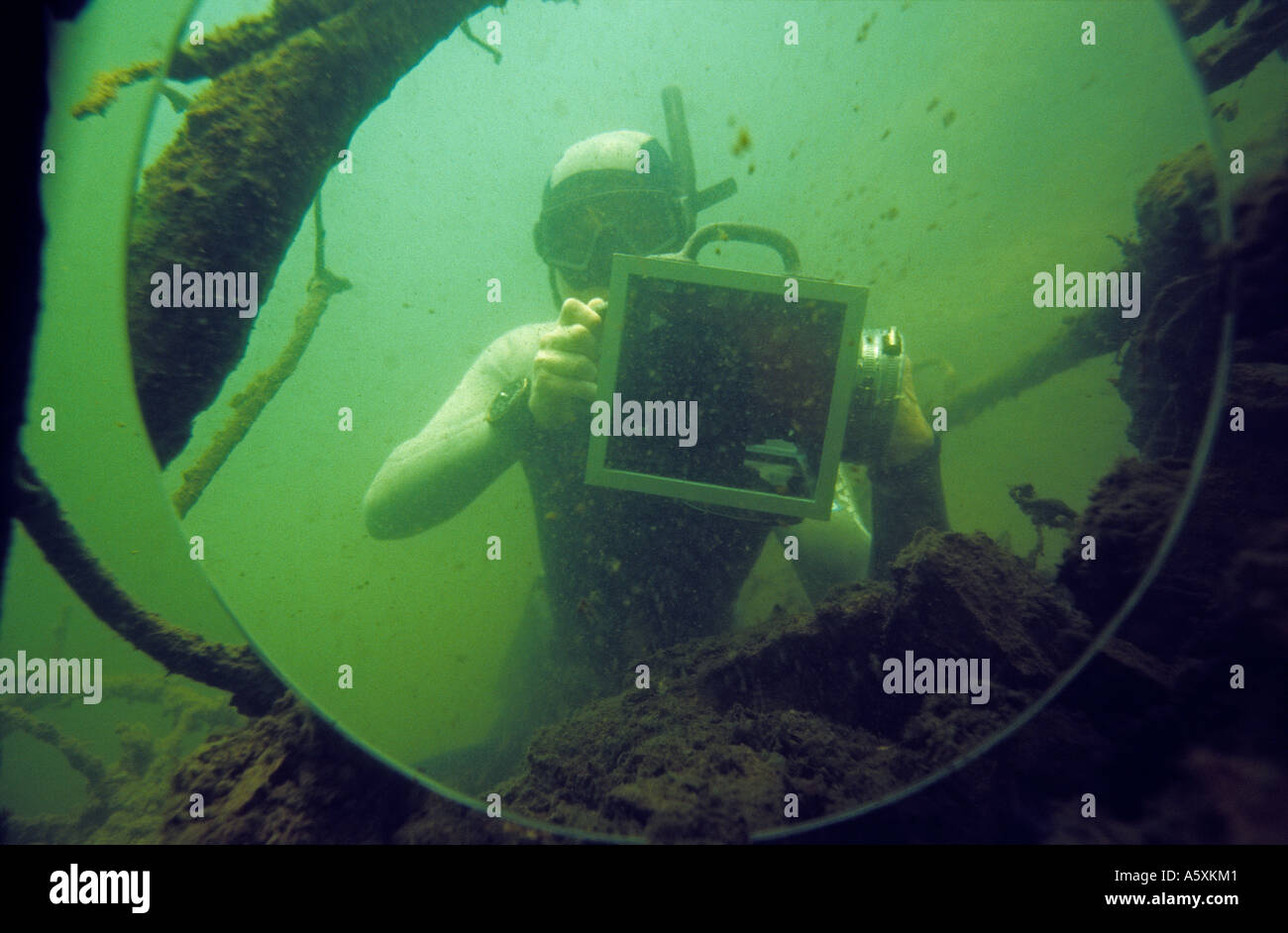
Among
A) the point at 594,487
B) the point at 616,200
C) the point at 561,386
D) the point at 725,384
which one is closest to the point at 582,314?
the point at 561,386

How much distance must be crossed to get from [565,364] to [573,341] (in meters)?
0.10

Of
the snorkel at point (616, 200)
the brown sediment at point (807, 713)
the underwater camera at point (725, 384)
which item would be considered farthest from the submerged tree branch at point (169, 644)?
the snorkel at point (616, 200)

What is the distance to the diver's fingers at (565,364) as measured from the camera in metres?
1.78

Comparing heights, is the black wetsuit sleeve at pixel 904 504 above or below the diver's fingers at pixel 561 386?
below

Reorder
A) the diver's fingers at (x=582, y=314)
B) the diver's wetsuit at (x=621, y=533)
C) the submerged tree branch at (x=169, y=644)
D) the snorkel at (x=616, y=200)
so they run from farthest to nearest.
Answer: the snorkel at (x=616, y=200) → the diver's wetsuit at (x=621, y=533) → the diver's fingers at (x=582, y=314) → the submerged tree branch at (x=169, y=644)

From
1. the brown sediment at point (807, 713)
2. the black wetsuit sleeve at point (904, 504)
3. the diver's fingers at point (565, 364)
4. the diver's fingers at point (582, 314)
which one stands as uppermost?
the diver's fingers at point (582, 314)

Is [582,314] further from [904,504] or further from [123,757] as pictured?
[123,757]

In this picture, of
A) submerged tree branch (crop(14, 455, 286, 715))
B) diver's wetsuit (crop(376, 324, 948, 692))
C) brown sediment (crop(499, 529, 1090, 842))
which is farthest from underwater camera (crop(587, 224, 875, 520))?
submerged tree branch (crop(14, 455, 286, 715))

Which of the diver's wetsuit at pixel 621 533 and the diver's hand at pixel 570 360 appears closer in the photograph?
the diver's hand at pixel 570 360

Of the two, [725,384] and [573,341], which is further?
[573,341]

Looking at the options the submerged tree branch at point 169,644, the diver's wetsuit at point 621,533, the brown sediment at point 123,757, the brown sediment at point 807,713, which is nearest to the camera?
the brown sediment at point 807,713

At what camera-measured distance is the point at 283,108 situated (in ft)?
4.41

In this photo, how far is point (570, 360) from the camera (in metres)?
1.78

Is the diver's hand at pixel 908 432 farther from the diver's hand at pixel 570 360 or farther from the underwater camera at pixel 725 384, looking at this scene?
the diver's hand at pixel 570 360
